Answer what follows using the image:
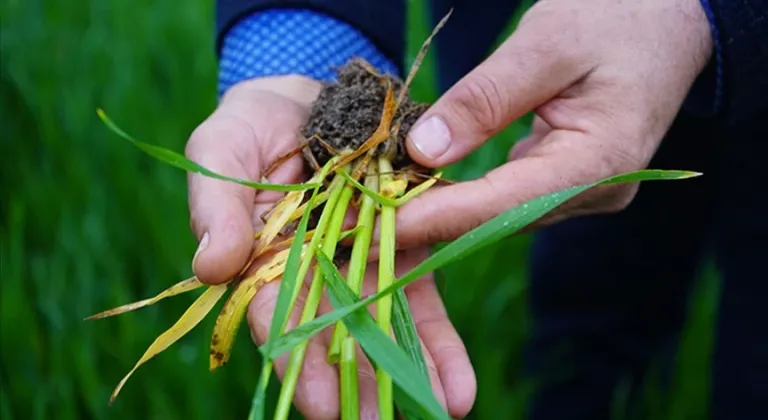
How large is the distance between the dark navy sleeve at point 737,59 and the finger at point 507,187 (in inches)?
5.7

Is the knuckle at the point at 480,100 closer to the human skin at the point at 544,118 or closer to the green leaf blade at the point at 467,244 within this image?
the human skin at the point at 544,118

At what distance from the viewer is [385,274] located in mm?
839

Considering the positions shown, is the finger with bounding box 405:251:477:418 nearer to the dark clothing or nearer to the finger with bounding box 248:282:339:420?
the finger with bounding box 248:282:339:420

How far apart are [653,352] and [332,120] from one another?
0.92 metres

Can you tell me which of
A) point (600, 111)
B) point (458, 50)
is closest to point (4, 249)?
point (458, 50)

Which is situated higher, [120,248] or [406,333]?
[406,333]

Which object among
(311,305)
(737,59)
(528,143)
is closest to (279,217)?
(311,305)

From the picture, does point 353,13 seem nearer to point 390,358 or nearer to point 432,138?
point 432,138

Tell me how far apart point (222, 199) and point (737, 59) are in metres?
0.58

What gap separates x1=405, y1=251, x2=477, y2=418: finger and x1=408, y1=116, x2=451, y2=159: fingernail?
142 mm

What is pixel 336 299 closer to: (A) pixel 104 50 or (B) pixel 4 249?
(B) pixel 4 249

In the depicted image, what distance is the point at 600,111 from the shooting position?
984 mm

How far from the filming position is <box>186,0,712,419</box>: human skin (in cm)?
95

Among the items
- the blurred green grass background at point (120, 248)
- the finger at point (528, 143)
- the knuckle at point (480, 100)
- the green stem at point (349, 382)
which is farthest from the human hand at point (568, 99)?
the blurred green grass background at point (120, 248)
